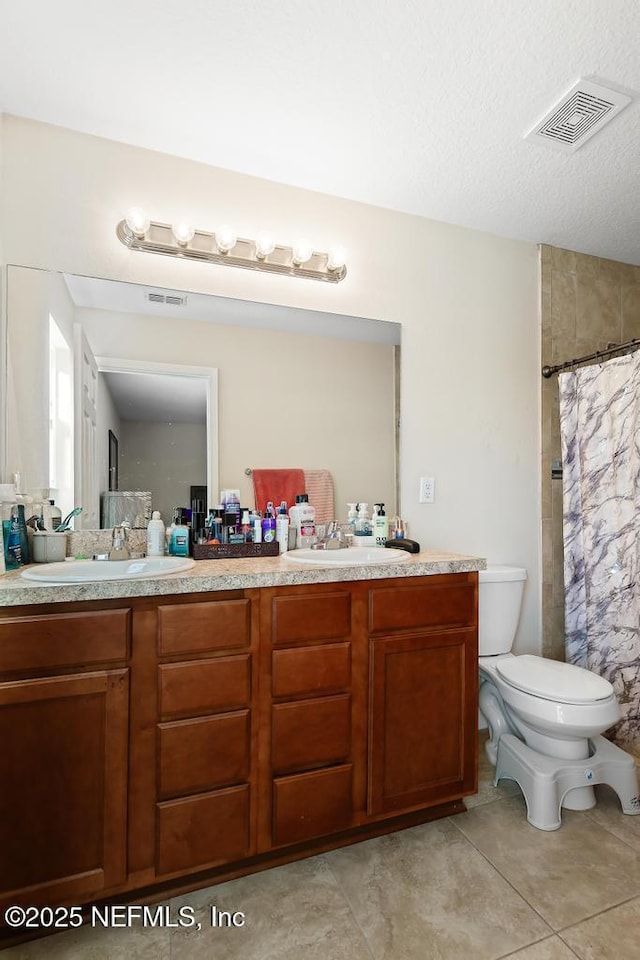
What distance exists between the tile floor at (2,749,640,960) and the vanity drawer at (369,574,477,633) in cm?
71

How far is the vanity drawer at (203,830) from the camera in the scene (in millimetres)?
1352

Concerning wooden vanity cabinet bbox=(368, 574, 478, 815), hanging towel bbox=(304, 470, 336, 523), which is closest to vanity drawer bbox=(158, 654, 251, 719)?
wooden vanity cabinet bbox=(368, 574, 478, 815)

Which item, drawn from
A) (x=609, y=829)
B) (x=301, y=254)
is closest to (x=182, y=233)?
(x=301, y=254)

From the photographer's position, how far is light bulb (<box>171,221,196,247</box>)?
184 centimetres

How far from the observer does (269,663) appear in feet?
4.80

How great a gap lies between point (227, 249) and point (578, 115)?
130cm

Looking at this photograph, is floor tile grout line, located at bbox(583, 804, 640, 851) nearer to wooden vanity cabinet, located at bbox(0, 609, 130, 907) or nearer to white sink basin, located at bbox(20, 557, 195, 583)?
wooden vanity cabinet, located at bbox(0, 609, 130, 907)

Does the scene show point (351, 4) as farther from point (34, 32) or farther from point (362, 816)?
point (362, 816)

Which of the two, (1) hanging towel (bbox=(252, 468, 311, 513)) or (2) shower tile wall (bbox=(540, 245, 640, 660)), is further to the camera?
(2) shower tile wall (bbox=(540, 245, 640, 660))

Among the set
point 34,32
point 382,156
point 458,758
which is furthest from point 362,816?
point 34,32

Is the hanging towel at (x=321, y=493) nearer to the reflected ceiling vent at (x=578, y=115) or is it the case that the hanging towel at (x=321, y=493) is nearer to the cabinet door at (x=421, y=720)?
the cabinet door at (x=421, y=720)

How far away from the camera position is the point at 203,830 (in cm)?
139

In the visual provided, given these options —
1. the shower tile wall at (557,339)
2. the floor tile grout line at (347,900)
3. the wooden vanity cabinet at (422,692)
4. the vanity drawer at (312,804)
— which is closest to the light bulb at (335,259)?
the shower tile wall at (557,339)

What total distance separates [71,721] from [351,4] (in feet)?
6.59
